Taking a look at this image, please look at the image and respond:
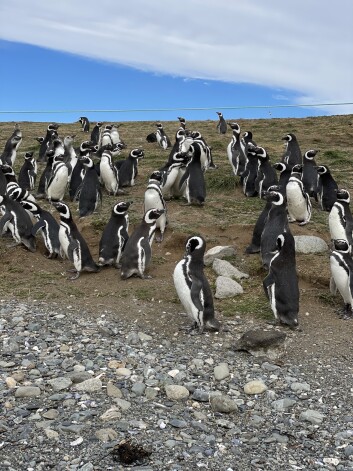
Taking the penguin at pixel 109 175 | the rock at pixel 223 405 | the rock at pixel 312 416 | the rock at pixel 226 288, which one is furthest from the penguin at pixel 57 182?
the rock at pixel 312 416

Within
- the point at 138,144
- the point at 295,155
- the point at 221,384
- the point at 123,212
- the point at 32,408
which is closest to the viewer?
the point at 32,408

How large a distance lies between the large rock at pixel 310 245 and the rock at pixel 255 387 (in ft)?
11.0

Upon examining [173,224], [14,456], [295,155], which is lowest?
[14,456]

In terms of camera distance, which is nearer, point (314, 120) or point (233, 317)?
point (233, 317)

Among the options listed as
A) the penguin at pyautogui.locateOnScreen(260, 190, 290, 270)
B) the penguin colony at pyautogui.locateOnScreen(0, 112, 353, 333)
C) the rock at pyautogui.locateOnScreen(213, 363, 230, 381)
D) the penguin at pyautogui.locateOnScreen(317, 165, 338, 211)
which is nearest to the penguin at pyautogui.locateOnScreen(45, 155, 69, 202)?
the penguin colony at pyautogui.locateOnScreen(0, 112, 353, 333)

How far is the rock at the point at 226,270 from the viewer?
7.03 metres

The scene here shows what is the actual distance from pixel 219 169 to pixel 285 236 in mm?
6966

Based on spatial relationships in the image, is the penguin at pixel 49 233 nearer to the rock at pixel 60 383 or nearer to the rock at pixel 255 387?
the rock at pixel 60 383

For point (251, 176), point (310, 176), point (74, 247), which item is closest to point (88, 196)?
point (74, 247)

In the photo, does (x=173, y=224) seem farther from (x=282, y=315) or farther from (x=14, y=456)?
(x=14, y=456)

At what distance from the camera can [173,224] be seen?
8.85 meters

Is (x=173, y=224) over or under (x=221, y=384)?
over

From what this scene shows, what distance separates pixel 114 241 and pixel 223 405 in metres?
3.71

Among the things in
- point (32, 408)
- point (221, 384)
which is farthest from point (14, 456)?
point (221, 384)
